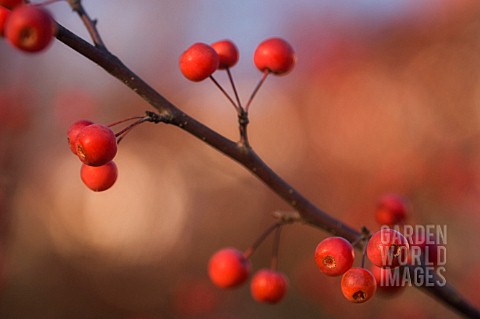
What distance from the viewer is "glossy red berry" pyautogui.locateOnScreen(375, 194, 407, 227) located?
1.83 meters

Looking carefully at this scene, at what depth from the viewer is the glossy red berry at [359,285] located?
122 centimetres

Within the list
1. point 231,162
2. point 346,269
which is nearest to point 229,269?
point 346,269

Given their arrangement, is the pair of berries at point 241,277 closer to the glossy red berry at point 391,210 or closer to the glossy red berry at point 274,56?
the glossy red berry at point 391,210

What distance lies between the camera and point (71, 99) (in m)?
4.48

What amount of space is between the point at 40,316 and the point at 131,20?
480cm

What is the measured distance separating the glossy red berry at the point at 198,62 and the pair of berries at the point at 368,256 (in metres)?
0.57

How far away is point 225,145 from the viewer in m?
1.29

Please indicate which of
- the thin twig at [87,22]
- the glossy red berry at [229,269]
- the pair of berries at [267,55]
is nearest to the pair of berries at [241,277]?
the glossy red berry at [229,269]

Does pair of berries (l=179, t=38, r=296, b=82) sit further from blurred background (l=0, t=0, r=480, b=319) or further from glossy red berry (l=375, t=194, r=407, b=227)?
blurred background (l=0, t=0, r=480, b=319)

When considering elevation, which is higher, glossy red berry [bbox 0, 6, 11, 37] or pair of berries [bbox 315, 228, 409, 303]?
glossy red berry [bbox 0, 6, 11, 37]

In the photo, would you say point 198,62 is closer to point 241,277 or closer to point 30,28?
point 30,28

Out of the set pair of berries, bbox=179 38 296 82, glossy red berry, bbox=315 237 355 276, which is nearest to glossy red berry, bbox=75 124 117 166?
pair of berries, bbox=179 38 296 82

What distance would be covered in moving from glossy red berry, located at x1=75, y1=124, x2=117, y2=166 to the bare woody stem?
130mm

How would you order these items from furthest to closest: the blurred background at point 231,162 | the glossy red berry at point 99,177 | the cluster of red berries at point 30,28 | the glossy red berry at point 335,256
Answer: the blurred background at point 231,162, the glossy red berry at point 99,177, the glossy red berry at point 335,256, the cluster of red berries at point 30,28
